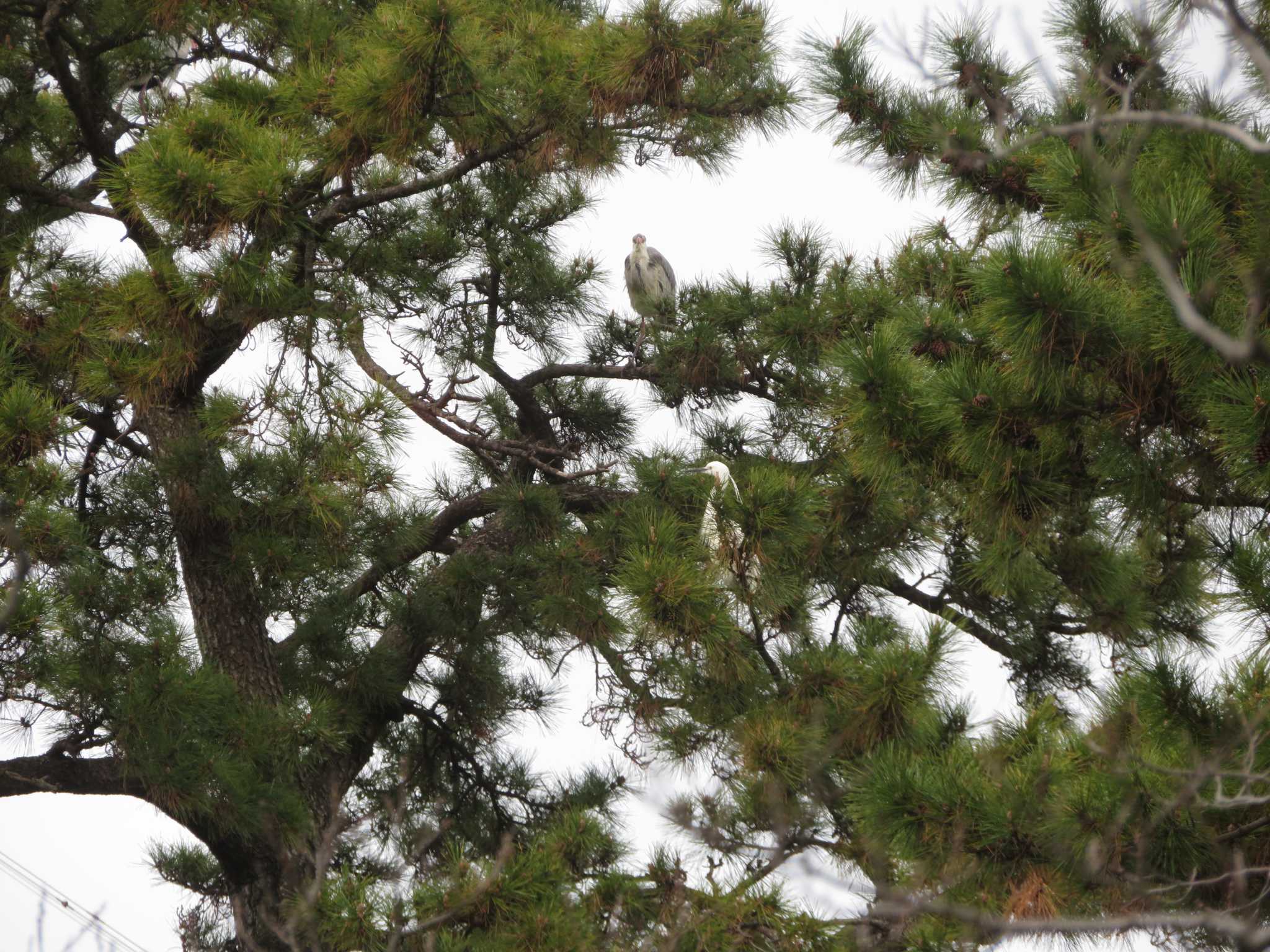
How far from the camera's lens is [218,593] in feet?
11.2

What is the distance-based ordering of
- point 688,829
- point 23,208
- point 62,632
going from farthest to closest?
point 23,208 → point 62,632 → point 688,829

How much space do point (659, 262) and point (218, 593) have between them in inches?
91.2

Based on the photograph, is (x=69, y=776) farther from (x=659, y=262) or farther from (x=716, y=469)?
(x=659, y=262)

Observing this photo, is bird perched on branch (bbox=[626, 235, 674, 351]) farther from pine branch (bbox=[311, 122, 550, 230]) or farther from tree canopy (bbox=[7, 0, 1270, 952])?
pine branch (bbox=[311, 122, 550, 230])

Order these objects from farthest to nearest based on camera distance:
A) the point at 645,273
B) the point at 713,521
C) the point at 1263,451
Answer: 1. the point at 645,273
2. the point at 713,521
3. the point at 1263,451

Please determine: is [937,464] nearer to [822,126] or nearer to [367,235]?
[822,126]

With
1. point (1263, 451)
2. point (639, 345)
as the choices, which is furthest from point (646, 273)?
point (1263, 451)

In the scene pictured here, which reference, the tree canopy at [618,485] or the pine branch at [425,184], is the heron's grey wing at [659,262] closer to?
the tree canopy at [618,485]

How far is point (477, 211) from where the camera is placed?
376 centimetres

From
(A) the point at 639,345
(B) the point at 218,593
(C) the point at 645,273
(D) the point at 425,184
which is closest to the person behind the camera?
(D) the point at 425,184

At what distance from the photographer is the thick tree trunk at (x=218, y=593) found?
316cm

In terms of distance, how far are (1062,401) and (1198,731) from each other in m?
0.54

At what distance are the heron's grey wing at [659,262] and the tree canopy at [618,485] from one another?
3.85 feet

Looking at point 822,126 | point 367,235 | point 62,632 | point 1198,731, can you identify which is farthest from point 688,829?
point 367,235
